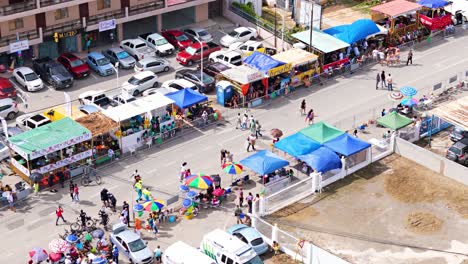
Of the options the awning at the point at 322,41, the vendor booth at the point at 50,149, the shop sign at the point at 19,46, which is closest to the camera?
the vendor booth at the point at 50,149

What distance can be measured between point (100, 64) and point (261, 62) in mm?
14515

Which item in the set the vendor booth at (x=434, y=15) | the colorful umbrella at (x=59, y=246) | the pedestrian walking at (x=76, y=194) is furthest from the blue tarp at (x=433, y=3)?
the colorful umbrella at (x=59, y=246)

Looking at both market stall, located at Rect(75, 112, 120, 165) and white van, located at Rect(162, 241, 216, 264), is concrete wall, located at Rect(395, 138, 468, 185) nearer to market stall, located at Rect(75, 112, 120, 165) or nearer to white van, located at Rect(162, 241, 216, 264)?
white van, located at Rect(162, 241, 216, 264)

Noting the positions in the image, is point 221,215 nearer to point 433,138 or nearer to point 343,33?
point 433,138

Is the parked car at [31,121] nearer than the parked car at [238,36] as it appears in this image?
Yes

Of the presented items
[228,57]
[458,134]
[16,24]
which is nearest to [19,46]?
[16,24]

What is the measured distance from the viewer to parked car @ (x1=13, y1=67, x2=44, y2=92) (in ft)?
231

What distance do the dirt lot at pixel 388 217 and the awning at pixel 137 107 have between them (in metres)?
14.4

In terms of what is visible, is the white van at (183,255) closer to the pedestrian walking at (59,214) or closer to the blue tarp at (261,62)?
the pedestrian walking at (59,214)

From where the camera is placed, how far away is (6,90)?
68875mm

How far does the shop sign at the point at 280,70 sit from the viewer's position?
6962 centimetres

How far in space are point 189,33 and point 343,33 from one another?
14.9 m

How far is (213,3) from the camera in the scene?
279 ft

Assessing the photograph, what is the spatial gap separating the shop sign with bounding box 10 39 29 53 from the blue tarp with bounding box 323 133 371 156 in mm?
28476
